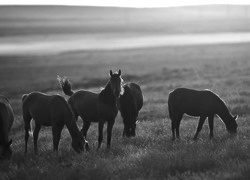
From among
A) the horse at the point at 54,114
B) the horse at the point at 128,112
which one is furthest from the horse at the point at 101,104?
the horse at the point at 54,114

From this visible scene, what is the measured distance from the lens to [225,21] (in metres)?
89.7

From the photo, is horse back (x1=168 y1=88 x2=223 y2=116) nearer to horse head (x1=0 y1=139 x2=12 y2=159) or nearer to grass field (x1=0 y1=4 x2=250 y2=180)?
grass field (x1=0 y1=4 x2=250 y2=180)

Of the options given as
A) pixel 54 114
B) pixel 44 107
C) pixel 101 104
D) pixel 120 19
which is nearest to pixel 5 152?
pixel 54 114

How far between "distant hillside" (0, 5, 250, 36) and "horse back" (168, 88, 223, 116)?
2320 inches

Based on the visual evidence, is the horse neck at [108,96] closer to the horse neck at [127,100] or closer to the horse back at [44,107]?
the horse back at [44,107]

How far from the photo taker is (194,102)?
42.1 ft

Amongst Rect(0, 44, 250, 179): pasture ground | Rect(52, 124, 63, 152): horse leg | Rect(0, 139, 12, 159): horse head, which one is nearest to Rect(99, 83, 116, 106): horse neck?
Rect(0, 44, 250, 179): pasture ground

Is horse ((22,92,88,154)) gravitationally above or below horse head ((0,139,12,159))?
above

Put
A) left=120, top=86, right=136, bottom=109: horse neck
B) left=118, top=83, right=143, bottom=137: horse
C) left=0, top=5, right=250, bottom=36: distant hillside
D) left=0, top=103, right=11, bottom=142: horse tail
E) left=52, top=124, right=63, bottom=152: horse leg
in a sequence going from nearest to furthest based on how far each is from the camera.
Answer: left=0, top=103, right=11, bottom=142: horse tail < left=52, top=124, right=63, bottom=152: horse leg < left=118, top=83, right=143, bottom=137: horse < left=120, top=86, right=136, bottom=109: horse neck < left=0, top=5, right=250, bottom=36: distant hillside

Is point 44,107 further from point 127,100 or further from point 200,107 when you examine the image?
point 200,107


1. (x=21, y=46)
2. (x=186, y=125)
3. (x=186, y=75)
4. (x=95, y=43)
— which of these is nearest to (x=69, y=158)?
(x=186, y=125)

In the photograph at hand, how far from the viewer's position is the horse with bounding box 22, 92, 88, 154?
431 inches

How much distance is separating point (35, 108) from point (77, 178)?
3800mm

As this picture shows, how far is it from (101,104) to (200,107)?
2857 millimetres
